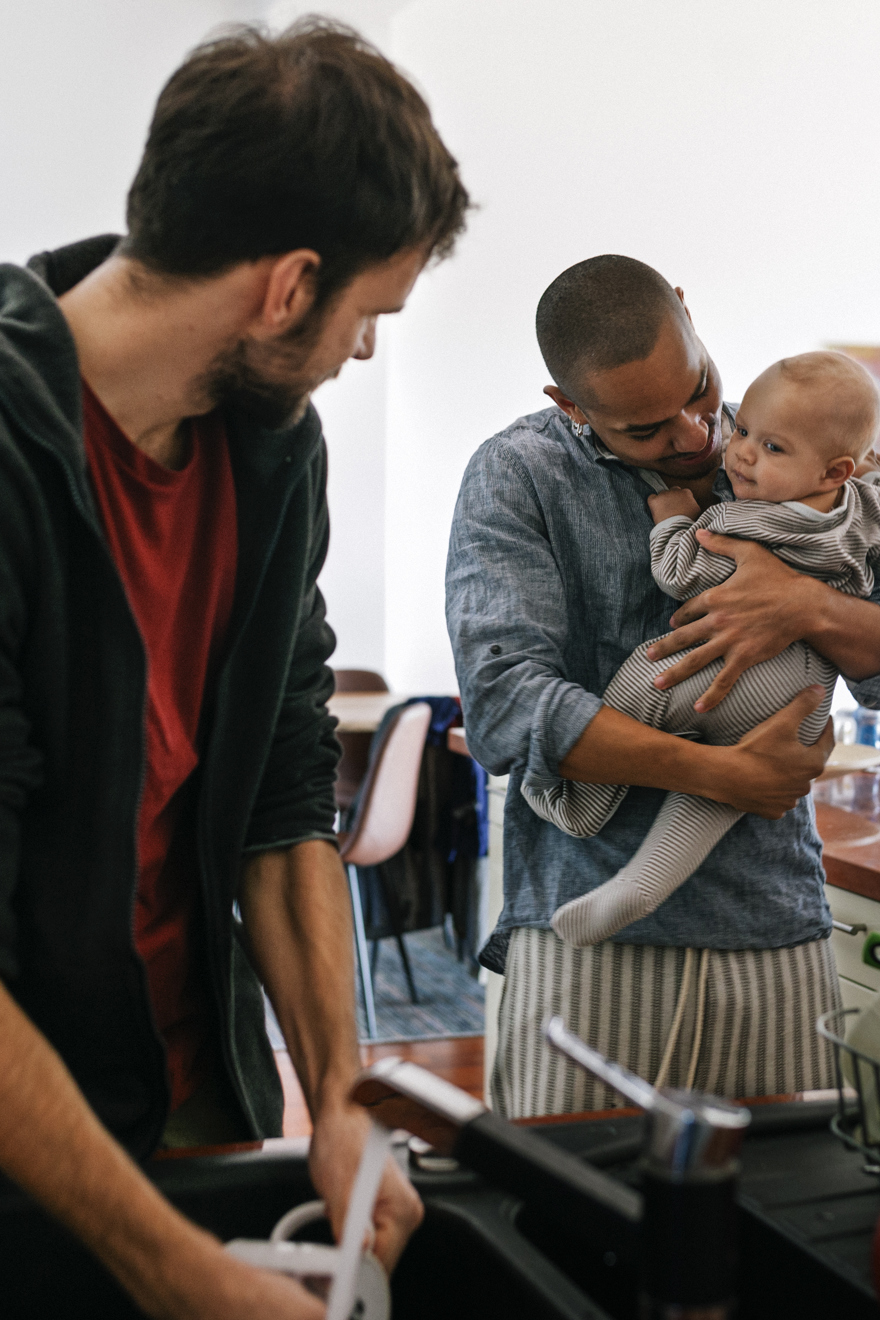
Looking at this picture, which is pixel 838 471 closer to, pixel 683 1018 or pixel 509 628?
pixel 509 628

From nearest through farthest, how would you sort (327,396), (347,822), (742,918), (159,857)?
1. (159,857)
2. (742,918)
3. (347,822)
4. (327,396)

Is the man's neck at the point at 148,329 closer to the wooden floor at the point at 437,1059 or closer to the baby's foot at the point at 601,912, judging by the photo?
the baby's foot at the point at 601,912

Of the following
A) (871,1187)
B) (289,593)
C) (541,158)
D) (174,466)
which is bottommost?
(871,1187)

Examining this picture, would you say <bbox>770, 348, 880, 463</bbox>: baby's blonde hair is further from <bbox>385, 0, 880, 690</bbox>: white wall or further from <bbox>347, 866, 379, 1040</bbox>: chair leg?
<bbox>385, 0, 880, 690</bbox>: white wall

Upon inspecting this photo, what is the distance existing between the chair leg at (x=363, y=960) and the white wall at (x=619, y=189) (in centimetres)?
178

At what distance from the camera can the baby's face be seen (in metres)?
1.33

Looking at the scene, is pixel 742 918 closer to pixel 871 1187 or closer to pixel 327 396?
pixel 871 1187

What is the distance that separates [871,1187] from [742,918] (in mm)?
514

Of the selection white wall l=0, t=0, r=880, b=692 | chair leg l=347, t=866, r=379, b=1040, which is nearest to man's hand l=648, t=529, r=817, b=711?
chair leg l=347, t=866, r=379, b=1040

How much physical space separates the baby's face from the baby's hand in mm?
84

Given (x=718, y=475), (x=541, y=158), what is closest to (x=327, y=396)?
(x=541, y=158)

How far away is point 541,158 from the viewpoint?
4969 mm

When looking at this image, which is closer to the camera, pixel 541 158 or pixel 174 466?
pixel 174 466

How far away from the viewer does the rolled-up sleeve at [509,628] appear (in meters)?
1.18
